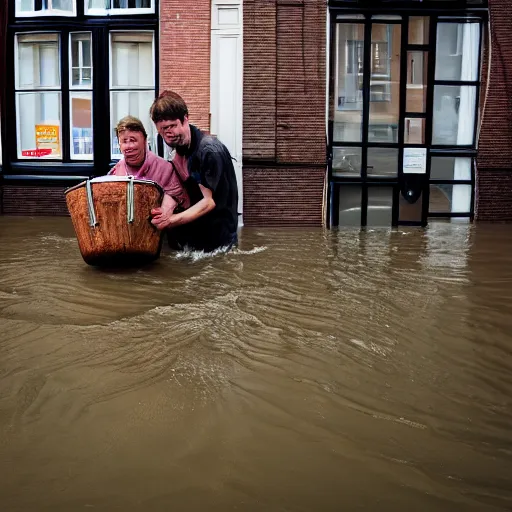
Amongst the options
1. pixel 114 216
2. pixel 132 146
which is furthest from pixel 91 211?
pixel 132 146

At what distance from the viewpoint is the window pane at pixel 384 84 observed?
10.6m

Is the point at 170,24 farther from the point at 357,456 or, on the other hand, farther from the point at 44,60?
the point at 357,456

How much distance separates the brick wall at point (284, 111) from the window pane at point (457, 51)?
176 centimetres

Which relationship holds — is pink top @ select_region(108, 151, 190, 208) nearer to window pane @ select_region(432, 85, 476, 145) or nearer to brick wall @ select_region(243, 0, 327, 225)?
brick wall @ select_region(243, 0, 327, 225)

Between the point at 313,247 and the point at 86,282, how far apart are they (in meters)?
3.09

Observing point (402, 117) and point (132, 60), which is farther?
point (132, 60)

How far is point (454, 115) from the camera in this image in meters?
11.0

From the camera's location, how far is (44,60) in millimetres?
11258

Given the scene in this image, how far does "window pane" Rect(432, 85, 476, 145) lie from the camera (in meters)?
10.9

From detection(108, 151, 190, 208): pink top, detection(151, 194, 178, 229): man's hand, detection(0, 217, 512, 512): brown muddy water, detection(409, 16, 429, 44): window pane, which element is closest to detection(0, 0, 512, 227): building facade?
detection(409, 16, 429, 44): window pane

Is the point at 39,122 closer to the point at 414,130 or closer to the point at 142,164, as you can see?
the point at 142,164

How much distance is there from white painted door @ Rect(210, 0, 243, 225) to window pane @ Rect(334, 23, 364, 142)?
4.55ft

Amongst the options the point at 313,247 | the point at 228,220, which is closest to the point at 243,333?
the point at 228,220

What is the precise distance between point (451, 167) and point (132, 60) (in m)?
4.80
